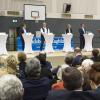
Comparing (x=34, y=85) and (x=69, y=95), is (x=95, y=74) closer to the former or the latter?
(x=34, y=85)

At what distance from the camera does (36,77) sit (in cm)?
388

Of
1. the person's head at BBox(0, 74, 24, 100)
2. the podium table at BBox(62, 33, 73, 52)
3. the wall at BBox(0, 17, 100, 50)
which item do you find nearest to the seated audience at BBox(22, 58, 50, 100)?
the person's head at BBox(0, 74, 24, 100)

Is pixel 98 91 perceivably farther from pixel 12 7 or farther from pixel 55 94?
pixel 12 7

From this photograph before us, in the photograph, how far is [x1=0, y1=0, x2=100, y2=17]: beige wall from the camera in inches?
732

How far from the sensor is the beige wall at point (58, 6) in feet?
61.0

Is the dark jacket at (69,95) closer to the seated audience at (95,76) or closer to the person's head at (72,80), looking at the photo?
the person's head at (72,80)

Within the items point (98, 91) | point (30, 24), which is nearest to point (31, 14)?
point (30, 24)

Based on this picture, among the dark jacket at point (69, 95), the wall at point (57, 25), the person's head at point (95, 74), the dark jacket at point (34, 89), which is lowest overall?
the dark jacket at point (34, 89)

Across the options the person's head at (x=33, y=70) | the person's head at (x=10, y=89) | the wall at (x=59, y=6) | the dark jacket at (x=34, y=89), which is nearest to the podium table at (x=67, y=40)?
the wall at (x=59, y=6)

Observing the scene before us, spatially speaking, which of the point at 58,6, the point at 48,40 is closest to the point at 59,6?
the point at 58,6

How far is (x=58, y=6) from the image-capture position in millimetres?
20250

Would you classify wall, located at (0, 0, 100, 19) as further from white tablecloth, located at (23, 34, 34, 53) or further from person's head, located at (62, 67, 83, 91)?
person's head, located at (62, 67, 83, 91)

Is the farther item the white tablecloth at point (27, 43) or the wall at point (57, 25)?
the wall at point (57, 25)

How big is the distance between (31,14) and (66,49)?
11.6 feet
